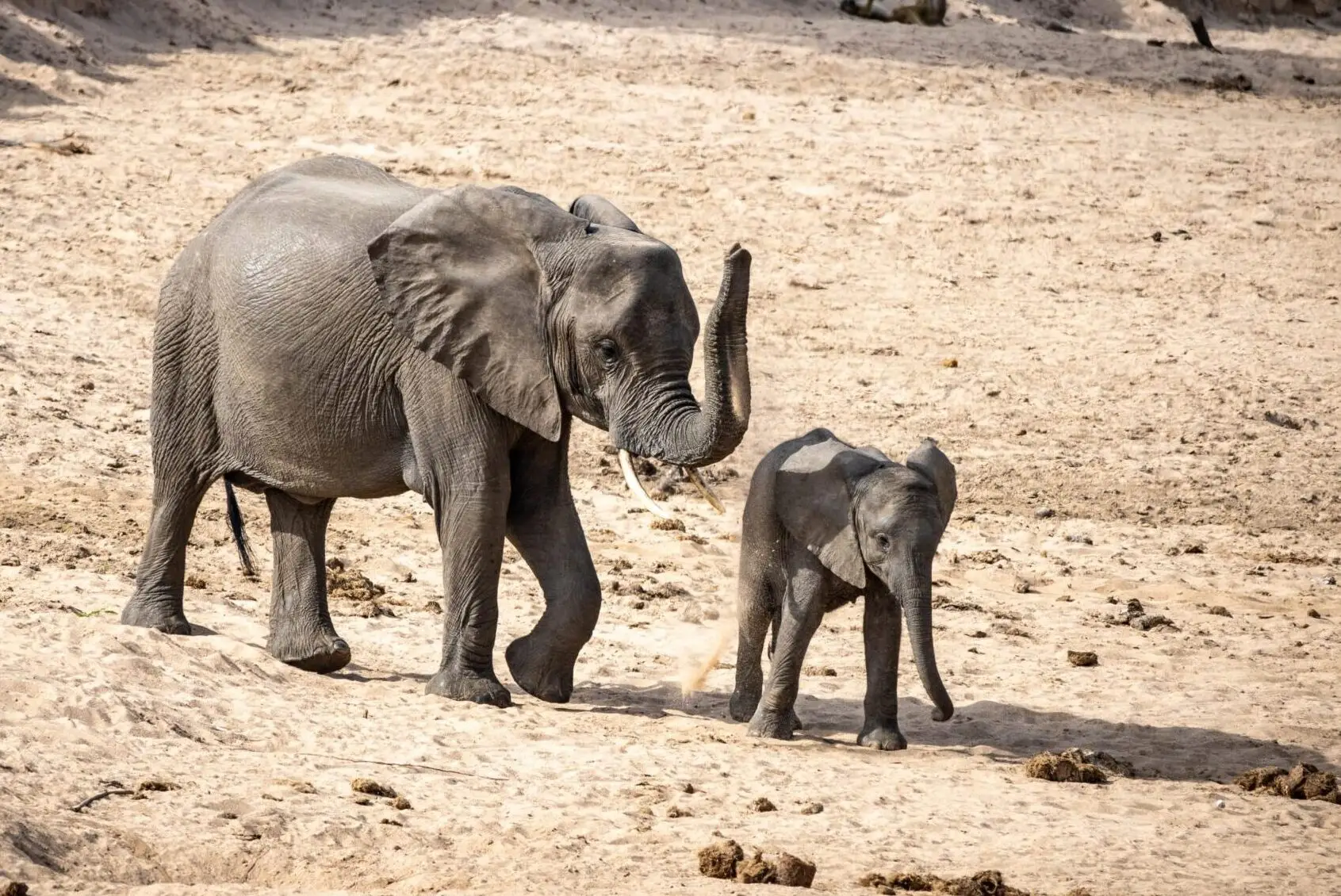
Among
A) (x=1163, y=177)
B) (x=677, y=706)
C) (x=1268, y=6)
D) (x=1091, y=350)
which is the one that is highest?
(x=1268, y=6)

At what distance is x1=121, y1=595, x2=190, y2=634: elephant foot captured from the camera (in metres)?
8.43

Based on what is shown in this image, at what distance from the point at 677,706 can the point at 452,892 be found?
114 inches

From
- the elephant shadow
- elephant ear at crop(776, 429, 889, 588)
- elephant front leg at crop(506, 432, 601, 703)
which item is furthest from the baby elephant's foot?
elephant front leg at crop(506, 432, 601, 703)

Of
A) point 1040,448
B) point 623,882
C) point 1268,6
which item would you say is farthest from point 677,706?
point 1268,6

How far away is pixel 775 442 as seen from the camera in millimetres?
15219

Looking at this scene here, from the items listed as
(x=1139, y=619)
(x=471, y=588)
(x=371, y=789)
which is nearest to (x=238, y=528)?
(x=471, y=588)

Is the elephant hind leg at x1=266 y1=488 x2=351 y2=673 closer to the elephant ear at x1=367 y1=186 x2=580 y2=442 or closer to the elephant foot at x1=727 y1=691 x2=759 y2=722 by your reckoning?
the elephant ear at x1=367 y1=186 x2=580 y2=442

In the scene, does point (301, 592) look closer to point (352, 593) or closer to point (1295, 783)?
point (352, 593)

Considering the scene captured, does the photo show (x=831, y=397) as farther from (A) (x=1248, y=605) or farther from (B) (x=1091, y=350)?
(A) (x=1248, y=605)

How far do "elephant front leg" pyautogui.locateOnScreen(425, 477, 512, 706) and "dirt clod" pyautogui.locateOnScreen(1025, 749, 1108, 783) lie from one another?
6.55 feet

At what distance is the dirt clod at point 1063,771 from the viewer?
288 inches

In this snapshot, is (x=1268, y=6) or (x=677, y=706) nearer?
(x=677, y=706)

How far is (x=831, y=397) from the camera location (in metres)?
13.1

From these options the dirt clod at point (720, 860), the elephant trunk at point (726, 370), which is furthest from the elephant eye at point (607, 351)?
the dirt clod at point (720, 860)
